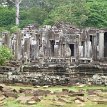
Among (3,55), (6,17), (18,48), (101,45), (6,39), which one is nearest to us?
(3,55)

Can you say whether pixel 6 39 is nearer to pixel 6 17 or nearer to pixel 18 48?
pixel 18 48

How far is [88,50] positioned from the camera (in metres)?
35.0

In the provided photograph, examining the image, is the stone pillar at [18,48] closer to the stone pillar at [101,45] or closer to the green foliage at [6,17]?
the stone pillar at [101,45]

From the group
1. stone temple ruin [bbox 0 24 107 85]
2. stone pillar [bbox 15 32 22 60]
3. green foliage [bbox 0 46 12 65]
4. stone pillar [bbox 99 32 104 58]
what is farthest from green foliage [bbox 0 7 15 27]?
green foliage [bbox 0 46 12 65]

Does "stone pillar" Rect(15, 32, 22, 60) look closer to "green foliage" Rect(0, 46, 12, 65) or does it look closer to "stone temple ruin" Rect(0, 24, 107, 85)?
"stone temple ruin" Rect(0, 24, 107, 85)

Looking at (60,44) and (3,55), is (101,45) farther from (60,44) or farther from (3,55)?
(3,55)

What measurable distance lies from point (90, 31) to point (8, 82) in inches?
546

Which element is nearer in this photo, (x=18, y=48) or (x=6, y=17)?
(x=18, y=48)

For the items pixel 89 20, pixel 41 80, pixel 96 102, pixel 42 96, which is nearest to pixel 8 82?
pixel 41 80

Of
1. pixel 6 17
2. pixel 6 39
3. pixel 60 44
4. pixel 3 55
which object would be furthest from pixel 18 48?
pixel 6 17

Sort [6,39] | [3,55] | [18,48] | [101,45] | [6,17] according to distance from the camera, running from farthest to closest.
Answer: [6,17] → [6,39] → [101,45] → [18,48] → [3,55]

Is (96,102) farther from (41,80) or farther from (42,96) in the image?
(41,80)

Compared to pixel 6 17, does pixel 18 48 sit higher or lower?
lower

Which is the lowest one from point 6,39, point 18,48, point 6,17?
point 18,48
